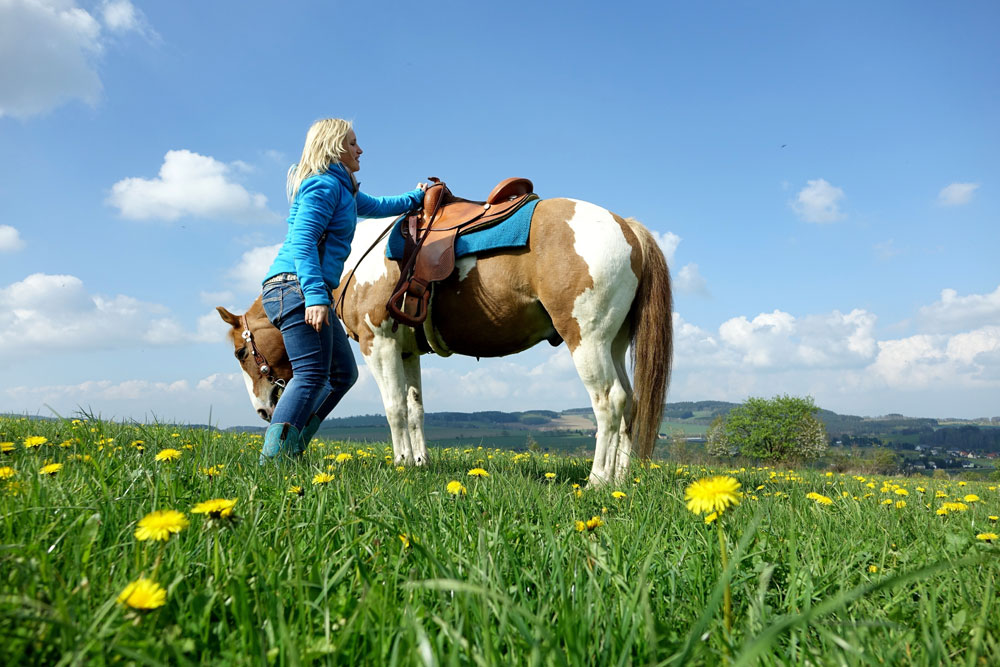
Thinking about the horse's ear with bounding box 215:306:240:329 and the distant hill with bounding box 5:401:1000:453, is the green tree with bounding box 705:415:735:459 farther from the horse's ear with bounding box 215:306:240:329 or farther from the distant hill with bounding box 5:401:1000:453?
the horse's ear with bounding box 215:306:240:329

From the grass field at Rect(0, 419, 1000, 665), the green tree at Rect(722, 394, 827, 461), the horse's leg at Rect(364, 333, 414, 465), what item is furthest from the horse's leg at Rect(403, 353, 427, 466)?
the green tree at Rect(722, 394, 827, 461)

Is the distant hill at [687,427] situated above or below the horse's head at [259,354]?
below

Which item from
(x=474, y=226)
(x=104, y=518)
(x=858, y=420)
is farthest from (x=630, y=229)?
(x=858, y=420)

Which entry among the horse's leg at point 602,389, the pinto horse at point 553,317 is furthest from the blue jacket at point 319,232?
the horse's leg at point 602,389

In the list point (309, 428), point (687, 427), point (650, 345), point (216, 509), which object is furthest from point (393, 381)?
point (687, 427)

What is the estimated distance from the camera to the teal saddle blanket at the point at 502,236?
17.3 feet

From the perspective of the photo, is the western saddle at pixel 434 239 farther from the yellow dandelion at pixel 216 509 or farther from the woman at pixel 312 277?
the yellow dandelion at pixel 216 509

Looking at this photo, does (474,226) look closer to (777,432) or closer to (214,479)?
(214,479)

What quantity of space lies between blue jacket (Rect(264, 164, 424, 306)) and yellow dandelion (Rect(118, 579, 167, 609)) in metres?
3.32

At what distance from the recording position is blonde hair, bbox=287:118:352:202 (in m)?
4.88

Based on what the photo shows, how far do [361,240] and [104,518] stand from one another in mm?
4757

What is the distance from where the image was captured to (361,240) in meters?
6.30

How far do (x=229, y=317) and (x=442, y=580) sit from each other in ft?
18.3

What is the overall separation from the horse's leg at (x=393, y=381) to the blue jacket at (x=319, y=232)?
3.25 feet
